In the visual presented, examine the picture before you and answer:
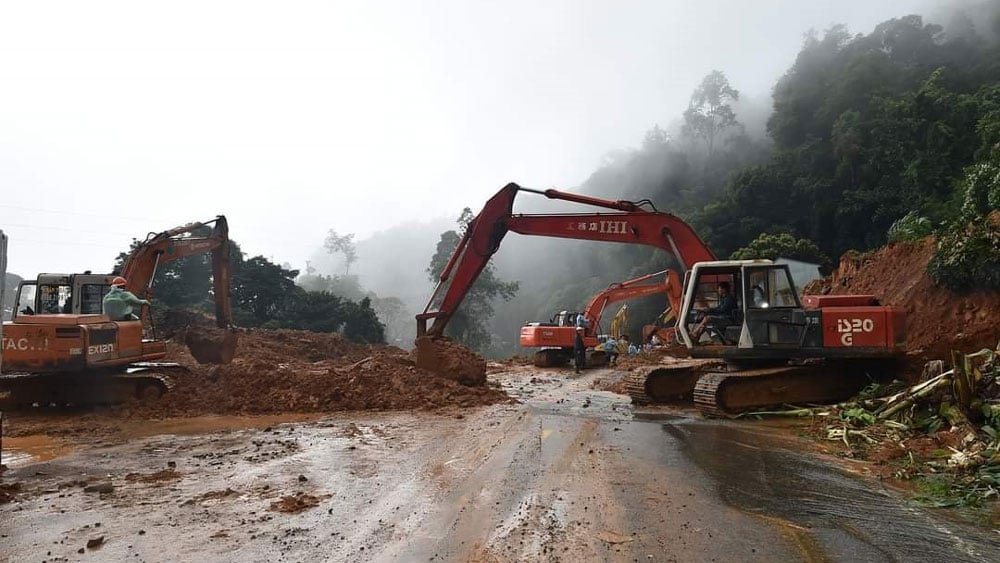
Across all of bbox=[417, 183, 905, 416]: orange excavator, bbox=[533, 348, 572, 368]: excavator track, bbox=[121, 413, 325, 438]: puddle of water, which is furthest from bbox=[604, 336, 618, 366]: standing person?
bbox=[121, 413, 325, 438]: puddle of water

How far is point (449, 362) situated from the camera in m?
11.5

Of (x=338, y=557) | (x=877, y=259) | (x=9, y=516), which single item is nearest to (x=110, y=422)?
(x=9, y=516)

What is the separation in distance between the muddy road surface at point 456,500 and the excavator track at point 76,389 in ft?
6.79

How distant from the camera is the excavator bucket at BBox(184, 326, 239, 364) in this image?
14.7 m

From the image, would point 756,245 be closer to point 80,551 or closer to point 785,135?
point 785,135

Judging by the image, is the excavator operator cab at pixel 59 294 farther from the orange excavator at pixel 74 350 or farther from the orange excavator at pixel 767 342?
the orange excavator at pixel 767 342

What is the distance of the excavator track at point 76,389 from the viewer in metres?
9.31

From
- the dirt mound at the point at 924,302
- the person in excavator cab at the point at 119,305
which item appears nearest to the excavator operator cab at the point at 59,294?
the person in excavator cab at the point at 119,305

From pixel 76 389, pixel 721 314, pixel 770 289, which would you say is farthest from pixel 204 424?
pixel 770 289

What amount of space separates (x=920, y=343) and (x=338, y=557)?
36.8ft

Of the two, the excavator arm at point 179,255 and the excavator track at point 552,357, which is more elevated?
the excavator arm at point 179,255

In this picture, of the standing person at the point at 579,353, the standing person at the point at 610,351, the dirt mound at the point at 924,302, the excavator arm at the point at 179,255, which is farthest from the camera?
the standing person at the point at 610,351

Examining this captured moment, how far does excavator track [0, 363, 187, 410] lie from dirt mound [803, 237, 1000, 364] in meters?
12.4

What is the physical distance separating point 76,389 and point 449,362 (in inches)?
243
